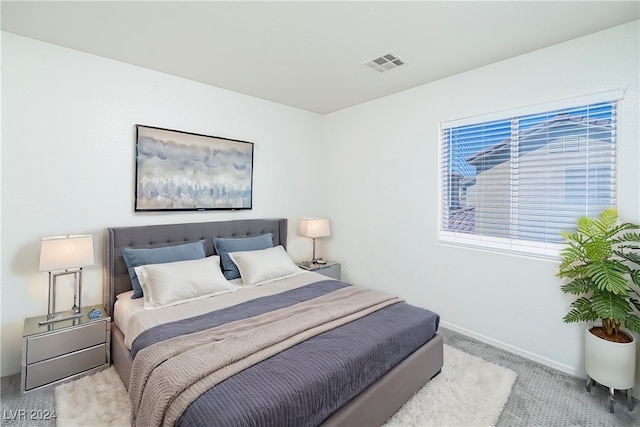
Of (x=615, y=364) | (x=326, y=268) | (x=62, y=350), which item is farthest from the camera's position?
(x=326, y=268)

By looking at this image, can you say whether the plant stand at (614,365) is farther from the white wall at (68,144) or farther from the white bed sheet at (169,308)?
the white wall at (68,144)

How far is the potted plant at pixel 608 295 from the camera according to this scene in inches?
76.7

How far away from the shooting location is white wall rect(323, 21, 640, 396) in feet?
7.42

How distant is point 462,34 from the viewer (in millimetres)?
2303

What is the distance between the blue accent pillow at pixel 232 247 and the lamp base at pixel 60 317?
1.24 metres

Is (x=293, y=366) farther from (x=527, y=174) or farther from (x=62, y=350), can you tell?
(x=527, y=174)

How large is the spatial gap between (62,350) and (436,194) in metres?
3.54

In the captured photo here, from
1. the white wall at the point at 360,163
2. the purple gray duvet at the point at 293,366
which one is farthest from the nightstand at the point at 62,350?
the purple gray duvet at the point at 293,366

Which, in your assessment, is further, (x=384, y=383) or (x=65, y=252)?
(x=65, y=252)

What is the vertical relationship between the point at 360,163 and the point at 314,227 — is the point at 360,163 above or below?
above

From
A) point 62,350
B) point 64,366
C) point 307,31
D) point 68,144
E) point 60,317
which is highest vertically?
point 307,31

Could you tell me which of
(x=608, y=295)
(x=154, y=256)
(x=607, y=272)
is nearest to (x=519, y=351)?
(x=608, y=295)

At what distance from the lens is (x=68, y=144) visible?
2.55 metres

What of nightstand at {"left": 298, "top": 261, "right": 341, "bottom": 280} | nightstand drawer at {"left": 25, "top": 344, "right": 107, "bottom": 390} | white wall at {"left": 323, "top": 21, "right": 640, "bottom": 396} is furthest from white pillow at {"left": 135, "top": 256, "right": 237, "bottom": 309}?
white wall at {"left": 323, "top": 21, "right": 640, "bottom": 396}
